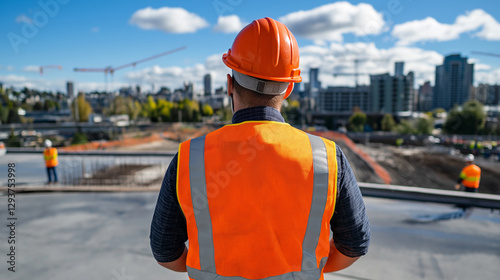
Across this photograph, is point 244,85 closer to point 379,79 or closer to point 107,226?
Answer: point 107,226

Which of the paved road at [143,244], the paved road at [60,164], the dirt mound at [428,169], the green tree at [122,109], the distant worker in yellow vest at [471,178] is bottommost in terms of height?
the dirt mound at [428,169]

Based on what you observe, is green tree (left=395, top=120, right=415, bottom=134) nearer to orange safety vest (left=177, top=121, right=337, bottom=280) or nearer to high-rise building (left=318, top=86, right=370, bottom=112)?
high-rise building (left=318, top=86, right=370, bottom=112)

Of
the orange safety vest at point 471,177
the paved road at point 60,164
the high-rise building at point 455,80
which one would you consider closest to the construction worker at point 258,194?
the orange safety vest at point 471,177

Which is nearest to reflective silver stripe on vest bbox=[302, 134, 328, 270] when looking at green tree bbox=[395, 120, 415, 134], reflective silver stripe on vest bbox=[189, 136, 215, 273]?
reflective silver stripe on vest bbox=[189, 136, 215, 273]

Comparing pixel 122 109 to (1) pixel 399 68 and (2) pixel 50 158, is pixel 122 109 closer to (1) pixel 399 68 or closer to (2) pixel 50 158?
(2) pixel 50 158

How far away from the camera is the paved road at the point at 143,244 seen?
13.2 feet

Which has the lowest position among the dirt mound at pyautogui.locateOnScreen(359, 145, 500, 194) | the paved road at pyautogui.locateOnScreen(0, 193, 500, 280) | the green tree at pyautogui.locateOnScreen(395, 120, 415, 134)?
the dirt mound at pyautogui.locateOnScreen(359, 145, 500, 194)

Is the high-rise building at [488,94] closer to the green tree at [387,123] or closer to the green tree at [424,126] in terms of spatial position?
the green tree at [387,123]

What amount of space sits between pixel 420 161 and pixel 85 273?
51.2 meters

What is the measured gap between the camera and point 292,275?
124cm

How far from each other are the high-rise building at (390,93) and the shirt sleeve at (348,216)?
4609 inches

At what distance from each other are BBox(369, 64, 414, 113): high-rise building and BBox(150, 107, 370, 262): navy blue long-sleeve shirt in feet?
384

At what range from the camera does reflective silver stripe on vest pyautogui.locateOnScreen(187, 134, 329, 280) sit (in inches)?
46.9

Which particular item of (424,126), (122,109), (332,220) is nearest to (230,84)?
(332,220)
